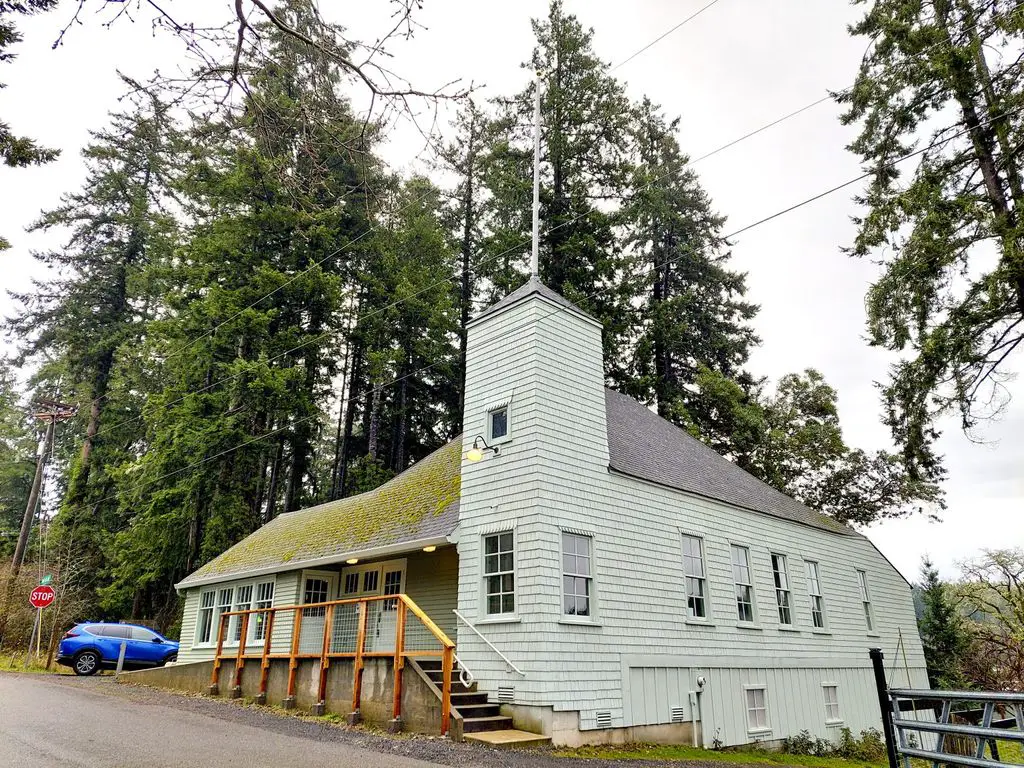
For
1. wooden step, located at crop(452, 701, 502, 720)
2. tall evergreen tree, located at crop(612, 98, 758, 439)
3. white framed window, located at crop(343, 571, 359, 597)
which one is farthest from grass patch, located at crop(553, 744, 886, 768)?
tall evergreen tree, located at crop(612, 98, 758, 439)

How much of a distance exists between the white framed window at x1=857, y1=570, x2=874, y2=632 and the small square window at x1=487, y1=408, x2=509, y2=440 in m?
12.4

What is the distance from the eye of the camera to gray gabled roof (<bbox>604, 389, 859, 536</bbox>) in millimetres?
12875

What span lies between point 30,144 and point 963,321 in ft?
52.0

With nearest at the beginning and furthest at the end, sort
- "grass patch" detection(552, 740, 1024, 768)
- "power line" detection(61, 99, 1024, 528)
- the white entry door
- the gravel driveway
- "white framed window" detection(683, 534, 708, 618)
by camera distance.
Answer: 1. the gravel driveway
2. "power line" detection(61, 99, 1024, 528)
3. "grass patch" detection(552, 740, 1024, 768)
4. the white entry door
5. "white framed window" detection(683, 534, 708, 618)

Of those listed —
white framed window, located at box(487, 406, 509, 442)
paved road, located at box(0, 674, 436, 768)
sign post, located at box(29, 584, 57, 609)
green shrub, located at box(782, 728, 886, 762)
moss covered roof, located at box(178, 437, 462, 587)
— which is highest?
white framed window, located at box(487, 406, 509, 442)

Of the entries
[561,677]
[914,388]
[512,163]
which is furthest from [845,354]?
[561,677]

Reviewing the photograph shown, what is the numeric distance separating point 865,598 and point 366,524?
1366 centimetres

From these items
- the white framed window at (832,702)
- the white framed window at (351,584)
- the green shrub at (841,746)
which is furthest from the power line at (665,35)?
the white framed window at (832,702)

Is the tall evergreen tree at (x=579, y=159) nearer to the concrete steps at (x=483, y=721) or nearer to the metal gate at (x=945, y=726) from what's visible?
the concrete steps at (x=483, y=721)

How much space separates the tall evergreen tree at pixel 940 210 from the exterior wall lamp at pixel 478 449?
9.40 m

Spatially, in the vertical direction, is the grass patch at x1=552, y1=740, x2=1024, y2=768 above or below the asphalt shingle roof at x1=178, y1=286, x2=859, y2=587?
below

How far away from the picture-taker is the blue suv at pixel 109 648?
18.3 m

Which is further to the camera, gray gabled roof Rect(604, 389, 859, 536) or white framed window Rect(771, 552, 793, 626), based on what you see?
white framed window Rect(771, 552, 793, 626)

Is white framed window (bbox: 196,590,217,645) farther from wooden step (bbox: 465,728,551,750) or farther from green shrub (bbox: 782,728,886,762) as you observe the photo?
green shrub (bbox: 782,728,886,762)
